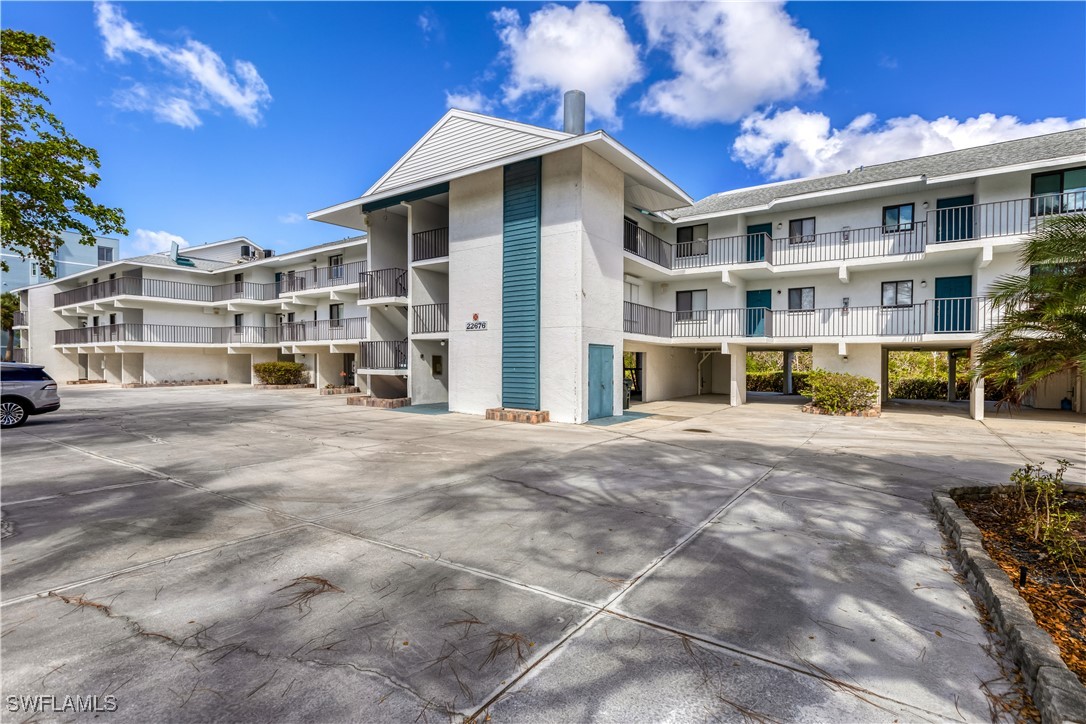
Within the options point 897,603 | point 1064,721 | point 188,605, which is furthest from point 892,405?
point 188,605

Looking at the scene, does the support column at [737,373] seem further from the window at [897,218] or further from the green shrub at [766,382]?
the green shrub at [766,382]

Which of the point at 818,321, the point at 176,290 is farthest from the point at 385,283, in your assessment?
the point at 176,290

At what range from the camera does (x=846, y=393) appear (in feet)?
53.9

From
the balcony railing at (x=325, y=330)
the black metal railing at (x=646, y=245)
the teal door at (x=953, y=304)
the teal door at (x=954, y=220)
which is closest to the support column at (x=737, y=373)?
the black metal railing at (x=646, y=245)

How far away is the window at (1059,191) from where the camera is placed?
48.9 ft

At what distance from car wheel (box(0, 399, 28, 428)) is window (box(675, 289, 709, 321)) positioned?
21.7 meters

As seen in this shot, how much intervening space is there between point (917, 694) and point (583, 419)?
1139cm

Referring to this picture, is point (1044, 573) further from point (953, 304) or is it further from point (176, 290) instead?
point (176, 290)

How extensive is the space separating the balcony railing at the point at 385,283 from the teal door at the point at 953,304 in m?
19.8

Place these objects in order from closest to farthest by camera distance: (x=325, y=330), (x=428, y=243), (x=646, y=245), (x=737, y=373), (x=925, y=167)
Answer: (x=925, y=167), (x=428, y=243), (x=646, y=245), (x=737, y=373), (x=325, y=330)

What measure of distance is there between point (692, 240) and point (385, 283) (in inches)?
532

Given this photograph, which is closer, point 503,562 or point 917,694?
point 917,694

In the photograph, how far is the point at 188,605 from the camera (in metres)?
3.49

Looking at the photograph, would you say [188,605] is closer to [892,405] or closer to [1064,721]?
[1064,721]
